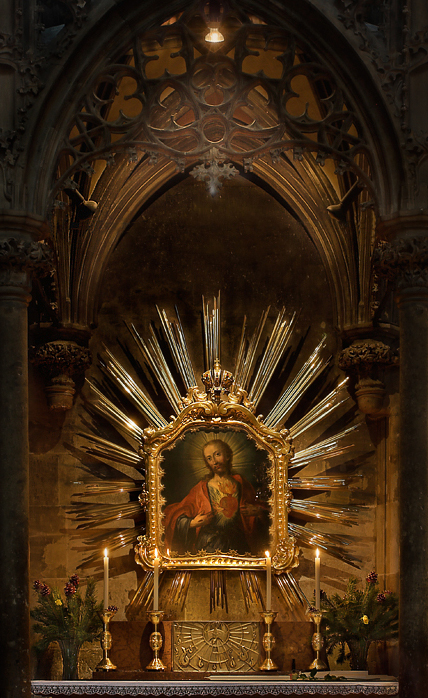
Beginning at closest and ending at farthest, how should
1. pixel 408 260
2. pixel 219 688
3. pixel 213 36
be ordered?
pixel 408 260 < pixel 219 688 < pixel 213 36

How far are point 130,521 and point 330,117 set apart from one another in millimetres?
4635

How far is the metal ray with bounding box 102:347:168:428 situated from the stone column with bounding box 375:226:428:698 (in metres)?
3.33

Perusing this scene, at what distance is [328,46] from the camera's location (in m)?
10.3

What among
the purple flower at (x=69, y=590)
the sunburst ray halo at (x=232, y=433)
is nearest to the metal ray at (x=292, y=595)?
the sunburst ray halo at (x=232, y=433)

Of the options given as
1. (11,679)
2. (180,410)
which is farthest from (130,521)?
(11,679)

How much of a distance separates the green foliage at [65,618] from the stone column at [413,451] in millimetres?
3243

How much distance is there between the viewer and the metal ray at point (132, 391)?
41.7 feet

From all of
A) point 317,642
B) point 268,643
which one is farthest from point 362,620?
point 268,643

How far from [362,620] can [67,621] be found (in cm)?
266

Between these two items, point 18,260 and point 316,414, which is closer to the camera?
point 18,260

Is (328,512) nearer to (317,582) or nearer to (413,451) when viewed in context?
(317,582)

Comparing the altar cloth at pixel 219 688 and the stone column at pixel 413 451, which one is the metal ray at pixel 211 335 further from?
the altar cloth at pixel 219 688

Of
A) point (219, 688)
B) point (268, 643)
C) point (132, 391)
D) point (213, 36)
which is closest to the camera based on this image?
→ point (219, 688)

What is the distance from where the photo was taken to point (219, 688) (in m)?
10.3
